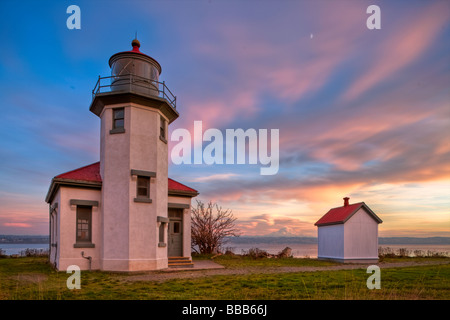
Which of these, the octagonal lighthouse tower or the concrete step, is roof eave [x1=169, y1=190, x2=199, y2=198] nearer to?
the octagonal lighthouse tower

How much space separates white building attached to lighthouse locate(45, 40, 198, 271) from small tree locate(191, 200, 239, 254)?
33.2ft

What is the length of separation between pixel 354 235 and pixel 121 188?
14.8m

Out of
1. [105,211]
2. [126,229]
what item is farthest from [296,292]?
[105,211]

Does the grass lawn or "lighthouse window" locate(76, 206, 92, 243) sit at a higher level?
"lighthouse window" locate(76, 206, 92, 243)

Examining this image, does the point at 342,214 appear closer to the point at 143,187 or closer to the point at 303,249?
the point at 143,187

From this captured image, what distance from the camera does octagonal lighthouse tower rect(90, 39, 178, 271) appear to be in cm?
1453

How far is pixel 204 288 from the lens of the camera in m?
9.58

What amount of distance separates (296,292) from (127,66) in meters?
12.6

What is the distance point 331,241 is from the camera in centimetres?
2234

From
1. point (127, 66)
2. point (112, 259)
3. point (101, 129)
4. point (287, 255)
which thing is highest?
point (127, 66)

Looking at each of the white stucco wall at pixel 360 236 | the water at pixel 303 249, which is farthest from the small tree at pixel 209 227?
the white stucco wall at pixel 360 236

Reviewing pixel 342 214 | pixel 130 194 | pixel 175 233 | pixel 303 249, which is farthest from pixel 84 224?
pixel 303 249

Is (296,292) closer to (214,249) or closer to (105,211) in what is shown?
(105,211)

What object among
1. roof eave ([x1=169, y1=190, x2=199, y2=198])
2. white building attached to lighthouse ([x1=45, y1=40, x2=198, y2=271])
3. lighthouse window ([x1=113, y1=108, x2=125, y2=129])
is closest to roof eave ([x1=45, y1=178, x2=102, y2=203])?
white building attached to lighthouse ([x1=45, y1=40, x2=198, y2=271])
